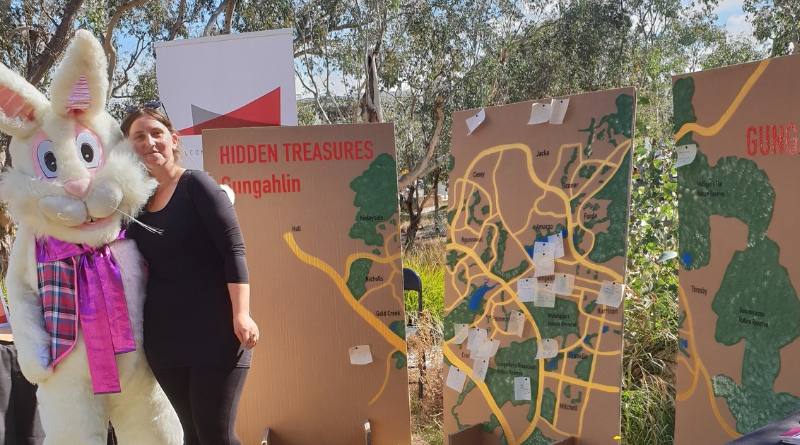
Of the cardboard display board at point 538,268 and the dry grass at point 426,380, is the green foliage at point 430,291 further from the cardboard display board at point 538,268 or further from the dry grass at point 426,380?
the cardboard display board at point 538,268

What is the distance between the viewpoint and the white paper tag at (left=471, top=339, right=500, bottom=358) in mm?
2746

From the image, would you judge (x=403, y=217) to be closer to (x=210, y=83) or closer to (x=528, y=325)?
(x=210, y=83)

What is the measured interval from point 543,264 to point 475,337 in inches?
18.6

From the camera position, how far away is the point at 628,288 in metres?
3.49

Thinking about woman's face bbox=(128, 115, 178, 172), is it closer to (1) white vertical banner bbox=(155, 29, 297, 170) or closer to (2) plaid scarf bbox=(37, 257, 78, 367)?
(2) plaid scarf bbox=(37, 257, 78, 367)

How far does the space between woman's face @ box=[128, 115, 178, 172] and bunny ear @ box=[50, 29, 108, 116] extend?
0.64 feet

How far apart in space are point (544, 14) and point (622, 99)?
12.4 m

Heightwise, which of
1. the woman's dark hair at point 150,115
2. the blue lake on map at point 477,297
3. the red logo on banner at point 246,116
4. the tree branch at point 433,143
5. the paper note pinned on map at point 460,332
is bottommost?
the paper note pinned on map at point 460,332

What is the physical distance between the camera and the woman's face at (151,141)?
224 centimetres

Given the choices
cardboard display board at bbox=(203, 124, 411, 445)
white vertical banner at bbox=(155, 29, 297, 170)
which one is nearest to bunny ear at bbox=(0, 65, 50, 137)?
cardboard display board at bbox=(203, 124, 411, 445)

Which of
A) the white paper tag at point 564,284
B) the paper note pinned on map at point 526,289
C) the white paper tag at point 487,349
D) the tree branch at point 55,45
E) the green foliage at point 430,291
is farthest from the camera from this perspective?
the tree branch at point 55,45

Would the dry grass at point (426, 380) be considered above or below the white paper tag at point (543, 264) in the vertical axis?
below

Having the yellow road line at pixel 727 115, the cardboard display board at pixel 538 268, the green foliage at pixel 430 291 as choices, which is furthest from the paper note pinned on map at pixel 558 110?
the green foliage at pixel 430 291

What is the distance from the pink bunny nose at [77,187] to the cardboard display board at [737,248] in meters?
2.03
